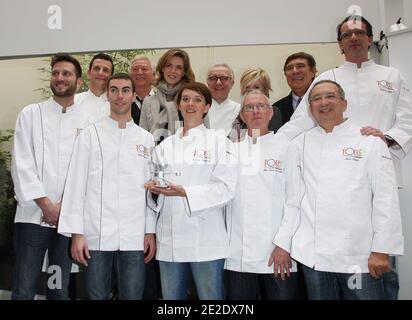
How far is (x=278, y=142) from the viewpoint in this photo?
2018 millimetres

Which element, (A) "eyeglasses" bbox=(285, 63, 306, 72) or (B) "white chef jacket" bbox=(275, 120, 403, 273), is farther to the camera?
(A) "eyeglasses" bbox=(285, 63, 306, 72)

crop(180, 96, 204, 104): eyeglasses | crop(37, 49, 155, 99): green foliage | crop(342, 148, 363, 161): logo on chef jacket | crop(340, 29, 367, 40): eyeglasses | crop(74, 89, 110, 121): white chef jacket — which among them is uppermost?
crop(37, 49, 155, 99): green foliage

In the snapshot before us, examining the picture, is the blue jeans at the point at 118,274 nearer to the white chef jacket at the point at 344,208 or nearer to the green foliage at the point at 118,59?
the white chef jacket at the point at 344,208

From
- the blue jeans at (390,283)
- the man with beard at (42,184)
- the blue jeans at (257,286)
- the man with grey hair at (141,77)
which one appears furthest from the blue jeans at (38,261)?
the blue jeans at (390,283)

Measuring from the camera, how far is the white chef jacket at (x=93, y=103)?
2.59 meters

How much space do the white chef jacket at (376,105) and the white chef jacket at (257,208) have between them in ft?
1.06

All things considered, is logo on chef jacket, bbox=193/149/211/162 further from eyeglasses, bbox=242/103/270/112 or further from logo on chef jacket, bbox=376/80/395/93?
logo on chef jacket, bbox=376/80/395/93

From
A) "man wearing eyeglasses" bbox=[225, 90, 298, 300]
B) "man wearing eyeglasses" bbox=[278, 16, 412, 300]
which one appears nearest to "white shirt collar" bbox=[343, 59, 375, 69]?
"man wearing eyeglasses" bbox=[278, 16, 412, 300]

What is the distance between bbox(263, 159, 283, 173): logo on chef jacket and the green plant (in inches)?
89.7

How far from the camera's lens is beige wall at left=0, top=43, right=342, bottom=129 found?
294 centimetres

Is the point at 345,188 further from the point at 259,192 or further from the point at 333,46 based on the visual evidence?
the point at 333,46

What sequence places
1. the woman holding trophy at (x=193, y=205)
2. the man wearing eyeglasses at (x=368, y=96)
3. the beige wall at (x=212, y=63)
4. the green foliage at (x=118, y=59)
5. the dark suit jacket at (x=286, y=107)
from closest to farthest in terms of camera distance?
the woman holding trophy at (x=193, y=205)
the man wearing eyeglasses at (x=368, y=96)
the dark suit jacket at (x=286, y=107)
the beige wall at (x=212, y=63)
the green foliage at (x=118, y=59)

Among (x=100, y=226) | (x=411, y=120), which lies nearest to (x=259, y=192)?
(x=100, y=226)
